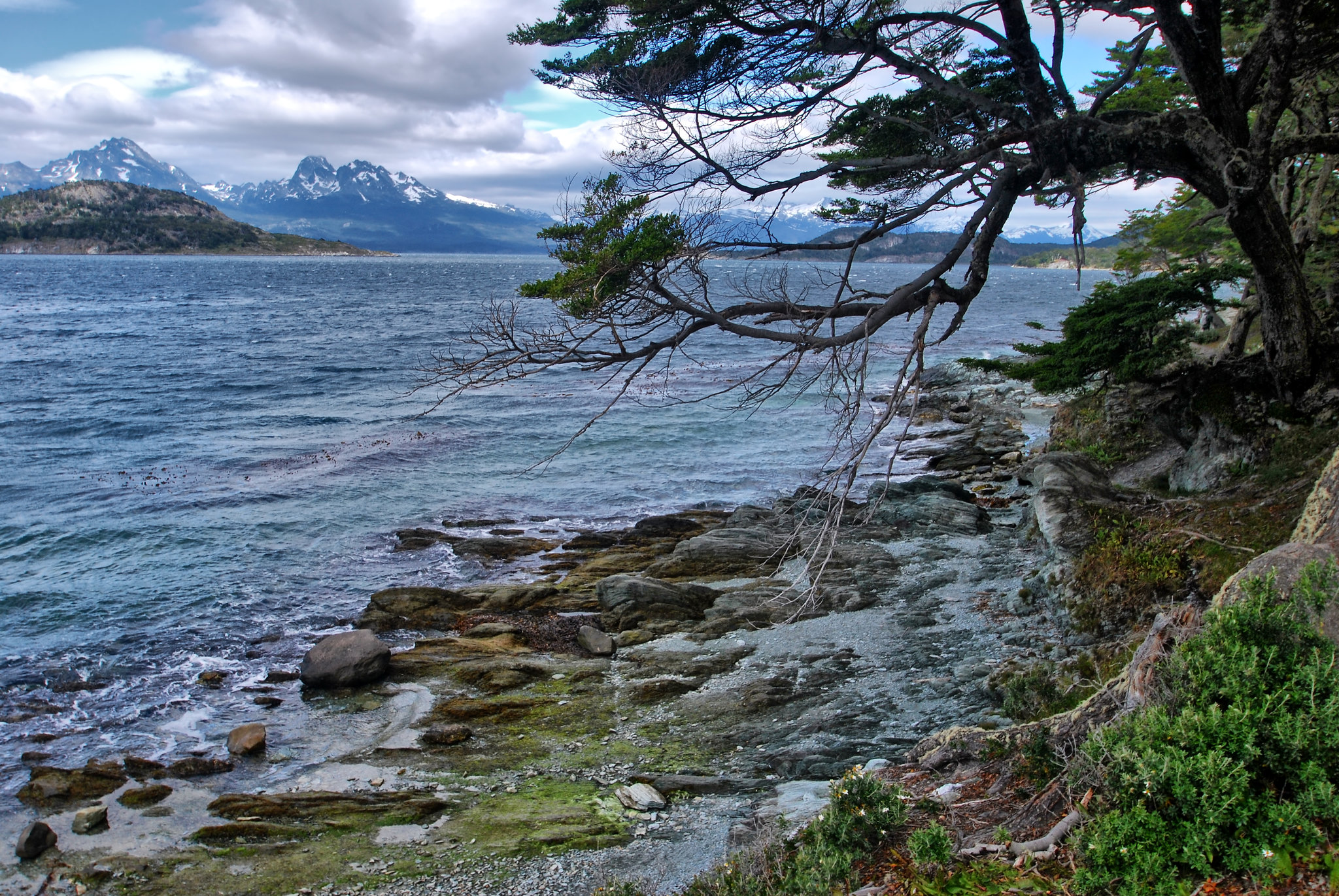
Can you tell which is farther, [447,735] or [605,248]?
[447,735]

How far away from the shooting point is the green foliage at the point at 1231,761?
342cm

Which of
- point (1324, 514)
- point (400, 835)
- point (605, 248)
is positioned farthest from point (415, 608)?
point (1324, 514)

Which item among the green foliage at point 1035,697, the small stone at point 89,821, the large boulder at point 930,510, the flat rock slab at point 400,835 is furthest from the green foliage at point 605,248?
the large boulder at point 930,510

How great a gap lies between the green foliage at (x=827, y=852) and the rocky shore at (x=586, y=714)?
135 centimetres

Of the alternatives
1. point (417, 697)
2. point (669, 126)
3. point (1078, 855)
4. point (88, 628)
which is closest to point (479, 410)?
point (88, 628)

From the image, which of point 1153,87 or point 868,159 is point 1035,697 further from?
point 1153,87

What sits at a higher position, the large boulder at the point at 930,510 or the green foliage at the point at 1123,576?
the green foliage at the point at 1123,576

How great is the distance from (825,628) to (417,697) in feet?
18.1

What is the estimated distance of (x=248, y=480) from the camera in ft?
66.7

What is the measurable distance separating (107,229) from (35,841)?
8503 inches

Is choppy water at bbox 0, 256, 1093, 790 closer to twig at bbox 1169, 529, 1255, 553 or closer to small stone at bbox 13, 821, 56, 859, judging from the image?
small stone at bbox 13, 821, 56, 859

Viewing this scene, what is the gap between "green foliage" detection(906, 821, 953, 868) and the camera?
4.06m

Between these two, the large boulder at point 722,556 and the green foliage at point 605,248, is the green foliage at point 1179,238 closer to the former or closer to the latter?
the large boulder at point 722,556

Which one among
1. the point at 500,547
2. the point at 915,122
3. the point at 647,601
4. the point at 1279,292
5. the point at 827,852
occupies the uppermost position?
the point at 915,122
